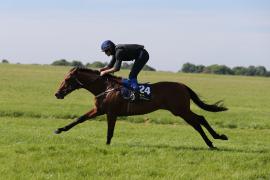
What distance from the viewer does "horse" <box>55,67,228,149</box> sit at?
45.4ft

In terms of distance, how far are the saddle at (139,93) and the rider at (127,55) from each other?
105mm

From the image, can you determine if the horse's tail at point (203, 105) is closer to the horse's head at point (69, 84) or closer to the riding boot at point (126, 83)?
the riding boot at point (126, 83)

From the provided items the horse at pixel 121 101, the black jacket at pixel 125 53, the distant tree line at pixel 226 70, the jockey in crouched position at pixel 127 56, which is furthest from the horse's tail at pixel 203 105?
the distant tree line at pixel 226 70

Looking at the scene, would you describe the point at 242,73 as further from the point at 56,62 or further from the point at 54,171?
the point at 54,171

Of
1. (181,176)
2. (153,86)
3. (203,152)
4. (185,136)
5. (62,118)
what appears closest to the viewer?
(181,176)

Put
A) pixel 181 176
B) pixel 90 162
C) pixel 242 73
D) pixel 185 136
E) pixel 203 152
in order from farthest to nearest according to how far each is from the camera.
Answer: pixel 242 73 → pixel 185 136 → pixel 203 152 → pixel 90 162 → pixel 181 176

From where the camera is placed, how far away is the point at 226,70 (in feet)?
568

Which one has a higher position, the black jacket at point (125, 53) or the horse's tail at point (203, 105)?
the black jacket at point (125, 53)

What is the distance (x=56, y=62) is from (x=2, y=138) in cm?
16262

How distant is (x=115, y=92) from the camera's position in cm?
1398

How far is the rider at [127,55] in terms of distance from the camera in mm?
13391

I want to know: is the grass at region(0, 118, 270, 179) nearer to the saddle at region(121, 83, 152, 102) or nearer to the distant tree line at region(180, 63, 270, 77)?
the saddle at region(121, 83, 152, 102)

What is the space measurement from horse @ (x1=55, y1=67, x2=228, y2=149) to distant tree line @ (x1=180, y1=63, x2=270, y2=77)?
160355 millimetres

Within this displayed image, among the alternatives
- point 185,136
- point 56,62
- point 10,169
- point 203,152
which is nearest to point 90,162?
point 10,169
